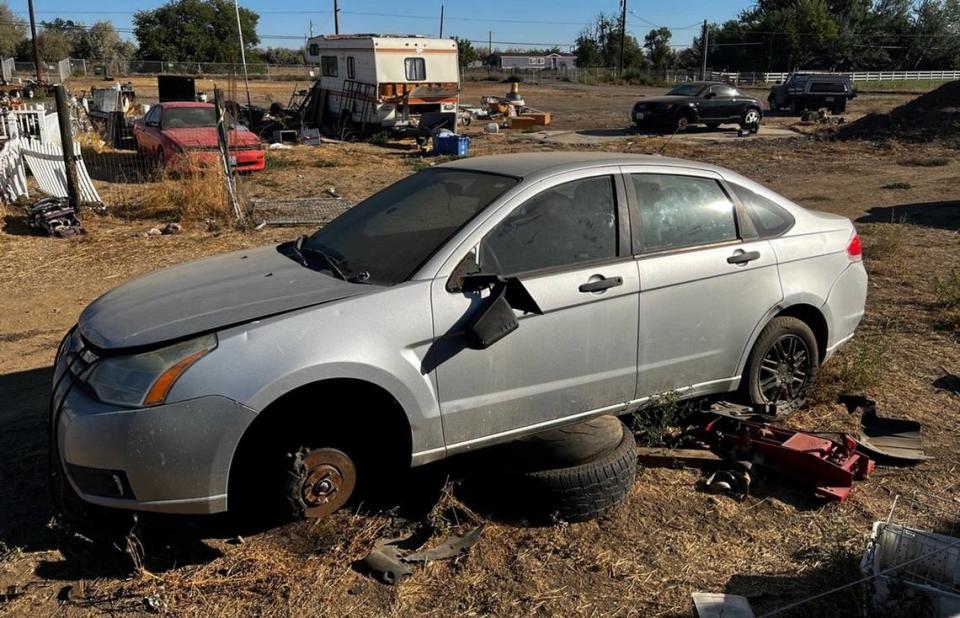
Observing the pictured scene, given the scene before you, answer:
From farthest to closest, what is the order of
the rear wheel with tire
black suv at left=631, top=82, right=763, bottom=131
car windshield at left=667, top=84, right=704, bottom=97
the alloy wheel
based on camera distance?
car windshield at left=667, top=84, right=704, bottom=97
the rear wheel with tire
black suv at left=631, top=82, right=763, bottom=131
the alloy wheel

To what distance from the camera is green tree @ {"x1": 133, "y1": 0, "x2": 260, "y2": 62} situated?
7450cm

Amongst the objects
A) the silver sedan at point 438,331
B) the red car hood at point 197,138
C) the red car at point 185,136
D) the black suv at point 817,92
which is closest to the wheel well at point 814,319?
the silver sedan at point 438,331

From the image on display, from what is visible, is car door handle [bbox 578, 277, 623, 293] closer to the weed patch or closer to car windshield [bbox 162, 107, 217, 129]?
the weed patch

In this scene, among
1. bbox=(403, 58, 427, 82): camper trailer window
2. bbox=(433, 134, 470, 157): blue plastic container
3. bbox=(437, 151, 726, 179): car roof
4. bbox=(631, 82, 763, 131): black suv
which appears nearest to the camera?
bbox=(437, 151, 726, 179): car roof

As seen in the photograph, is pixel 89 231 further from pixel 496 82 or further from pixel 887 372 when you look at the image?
pixel 496 82

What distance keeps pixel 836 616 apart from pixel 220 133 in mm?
9742

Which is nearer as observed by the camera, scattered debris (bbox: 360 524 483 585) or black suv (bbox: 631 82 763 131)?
scattered debris (bbox: 360 524 483 585)

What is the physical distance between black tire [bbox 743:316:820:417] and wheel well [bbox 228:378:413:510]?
7.32ft

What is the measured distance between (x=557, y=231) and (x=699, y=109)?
77.0 ft

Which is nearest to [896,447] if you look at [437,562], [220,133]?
[437,562]

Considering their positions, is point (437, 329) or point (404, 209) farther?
point (404, 209)

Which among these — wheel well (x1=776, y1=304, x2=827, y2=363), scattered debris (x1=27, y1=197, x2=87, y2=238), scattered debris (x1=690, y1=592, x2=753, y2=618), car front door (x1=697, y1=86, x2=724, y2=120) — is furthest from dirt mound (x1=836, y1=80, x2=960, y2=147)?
scattered debris (x1=690, y1=592, x2=753, y2=618)

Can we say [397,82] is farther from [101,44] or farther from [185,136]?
[101,44]

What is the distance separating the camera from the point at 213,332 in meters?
3.15
